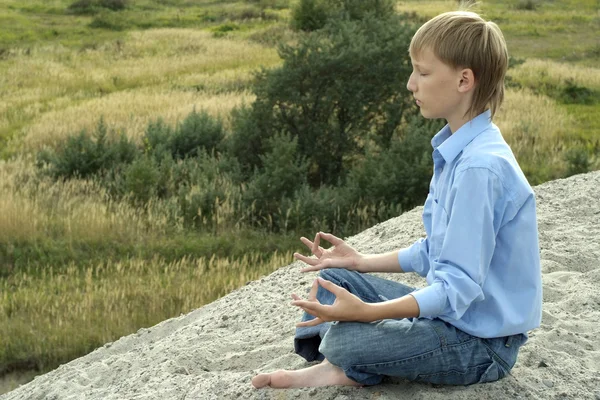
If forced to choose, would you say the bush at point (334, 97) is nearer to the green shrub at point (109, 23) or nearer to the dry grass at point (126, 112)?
the dry grass at point (126, 112)

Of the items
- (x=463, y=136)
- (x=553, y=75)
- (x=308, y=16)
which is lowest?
(x=553, y=75)

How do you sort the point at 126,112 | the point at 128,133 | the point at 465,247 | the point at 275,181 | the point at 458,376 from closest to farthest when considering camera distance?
the point at 465,247, the point at 458,376, the point at 275,181, the point at 128,133, the point at 126,112

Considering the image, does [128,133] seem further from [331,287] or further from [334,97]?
[331,287]

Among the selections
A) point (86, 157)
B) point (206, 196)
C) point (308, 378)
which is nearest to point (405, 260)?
point (308, 378)

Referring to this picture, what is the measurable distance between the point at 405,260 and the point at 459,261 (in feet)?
2.42

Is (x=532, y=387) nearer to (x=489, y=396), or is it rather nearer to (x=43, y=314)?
(x=489, y=396)

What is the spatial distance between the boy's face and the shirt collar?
87mm

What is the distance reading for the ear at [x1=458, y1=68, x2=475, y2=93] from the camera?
3.34 m

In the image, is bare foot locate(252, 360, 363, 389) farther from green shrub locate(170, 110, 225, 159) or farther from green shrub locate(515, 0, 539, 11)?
green shrub locate(515, 0, 539, 11)

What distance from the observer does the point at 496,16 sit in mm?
39281

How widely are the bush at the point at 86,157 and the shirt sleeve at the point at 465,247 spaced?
9.37m

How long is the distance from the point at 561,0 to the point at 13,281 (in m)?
45.7

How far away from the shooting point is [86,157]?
40.7 ft

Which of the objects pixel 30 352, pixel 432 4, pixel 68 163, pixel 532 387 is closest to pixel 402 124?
pixel 68 163
